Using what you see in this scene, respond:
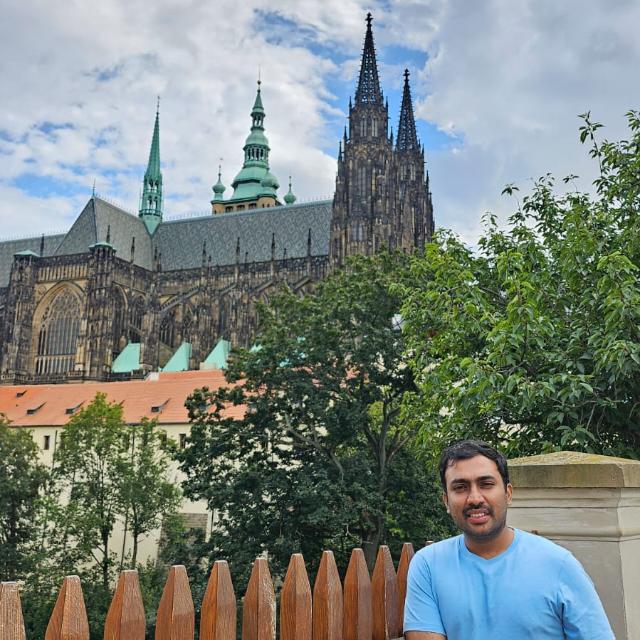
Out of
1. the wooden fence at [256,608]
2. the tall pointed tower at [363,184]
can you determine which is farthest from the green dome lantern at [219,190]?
the wooden fence at [256,608]

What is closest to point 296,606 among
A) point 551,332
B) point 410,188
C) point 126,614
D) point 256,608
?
point 256,608

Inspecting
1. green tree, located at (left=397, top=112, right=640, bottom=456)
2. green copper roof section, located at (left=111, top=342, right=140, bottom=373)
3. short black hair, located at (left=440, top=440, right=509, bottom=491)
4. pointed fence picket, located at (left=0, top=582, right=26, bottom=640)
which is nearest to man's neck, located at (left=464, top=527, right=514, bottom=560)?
short black hair, located at (left=440, top=440, right=509, bottom=491)

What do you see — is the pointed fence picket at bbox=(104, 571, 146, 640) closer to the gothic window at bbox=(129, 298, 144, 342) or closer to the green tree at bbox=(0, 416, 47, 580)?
the green tree at bbox=(0, 416, 47, 580)

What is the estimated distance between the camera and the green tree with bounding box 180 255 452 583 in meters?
17.9

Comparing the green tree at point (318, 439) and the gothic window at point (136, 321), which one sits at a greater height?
the gothic window at point (136, 321)

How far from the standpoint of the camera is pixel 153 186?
311ft

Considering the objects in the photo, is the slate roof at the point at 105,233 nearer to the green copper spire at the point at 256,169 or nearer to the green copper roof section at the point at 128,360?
the green copper roof section at the point at 128,360

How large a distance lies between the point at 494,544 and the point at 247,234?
73.8m

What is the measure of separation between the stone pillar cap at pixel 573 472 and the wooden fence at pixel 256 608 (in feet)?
2.29

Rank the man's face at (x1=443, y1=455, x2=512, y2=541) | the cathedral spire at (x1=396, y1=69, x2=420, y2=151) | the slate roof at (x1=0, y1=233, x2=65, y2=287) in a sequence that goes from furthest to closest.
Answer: the slate roof at (x1=0, y1=233, x2=65, y2=287) → the cathedral spire at (x1=396, y1=69, x2=420, y2=151) → the man's face at (x1=443, y1=455, x2=512, y2=541)

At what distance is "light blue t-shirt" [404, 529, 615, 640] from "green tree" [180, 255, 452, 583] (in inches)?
606

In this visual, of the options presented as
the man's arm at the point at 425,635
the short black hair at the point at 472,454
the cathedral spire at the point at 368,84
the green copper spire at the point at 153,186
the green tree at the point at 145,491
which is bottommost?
the man's arm at the point at 425,635

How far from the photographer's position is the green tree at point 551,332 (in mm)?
6441

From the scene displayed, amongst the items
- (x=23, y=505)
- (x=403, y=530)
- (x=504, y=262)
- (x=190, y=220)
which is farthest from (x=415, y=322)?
(x=190, y=220)
